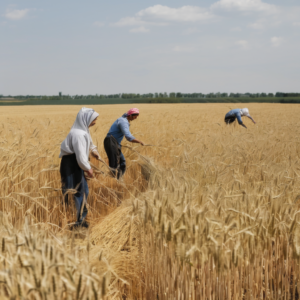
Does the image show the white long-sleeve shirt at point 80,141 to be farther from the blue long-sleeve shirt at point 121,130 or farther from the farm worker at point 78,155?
the blue long-sleeve shirt at point 121,130

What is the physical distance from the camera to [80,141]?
323 centimetres

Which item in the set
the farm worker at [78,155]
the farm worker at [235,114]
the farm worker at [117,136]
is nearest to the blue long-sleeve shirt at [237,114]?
the farm worker at [235,114]

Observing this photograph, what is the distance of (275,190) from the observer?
90.0 inches

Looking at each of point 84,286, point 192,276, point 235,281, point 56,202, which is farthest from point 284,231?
point 56,202

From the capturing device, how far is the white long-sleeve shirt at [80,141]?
3236 millimetres

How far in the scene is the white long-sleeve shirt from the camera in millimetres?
3236

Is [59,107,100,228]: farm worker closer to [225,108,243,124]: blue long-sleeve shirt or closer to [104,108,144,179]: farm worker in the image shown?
[104,108,144,179]: farm worker

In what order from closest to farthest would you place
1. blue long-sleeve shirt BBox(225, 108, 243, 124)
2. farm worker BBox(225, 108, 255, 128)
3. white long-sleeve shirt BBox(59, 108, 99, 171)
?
1. white long-sleeve shirt BBox(59, 108, 99, 171)
2. blue long-sleeve shirt BBox(225, 108, 243, 124)
3. farm worker BBox(225, 108, 255, 128)

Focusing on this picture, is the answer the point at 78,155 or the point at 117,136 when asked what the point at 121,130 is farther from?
the point at 78,155

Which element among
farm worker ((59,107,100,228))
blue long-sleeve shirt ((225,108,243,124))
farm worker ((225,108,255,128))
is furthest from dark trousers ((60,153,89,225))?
farm worker ((225,108,255,128))

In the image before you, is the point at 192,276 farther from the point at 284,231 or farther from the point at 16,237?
the point at 16,237

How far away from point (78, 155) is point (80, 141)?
151 millimetres

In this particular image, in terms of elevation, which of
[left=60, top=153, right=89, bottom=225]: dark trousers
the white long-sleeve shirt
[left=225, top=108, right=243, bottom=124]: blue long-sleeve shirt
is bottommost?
[left=60, top=153, right=89, bottom=225]: dark trousers

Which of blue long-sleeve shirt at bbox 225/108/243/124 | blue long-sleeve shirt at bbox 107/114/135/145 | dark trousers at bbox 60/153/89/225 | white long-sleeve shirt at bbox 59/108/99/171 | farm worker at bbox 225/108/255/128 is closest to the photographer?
white long-sleeve shirt at bbox 59/108/99/171
